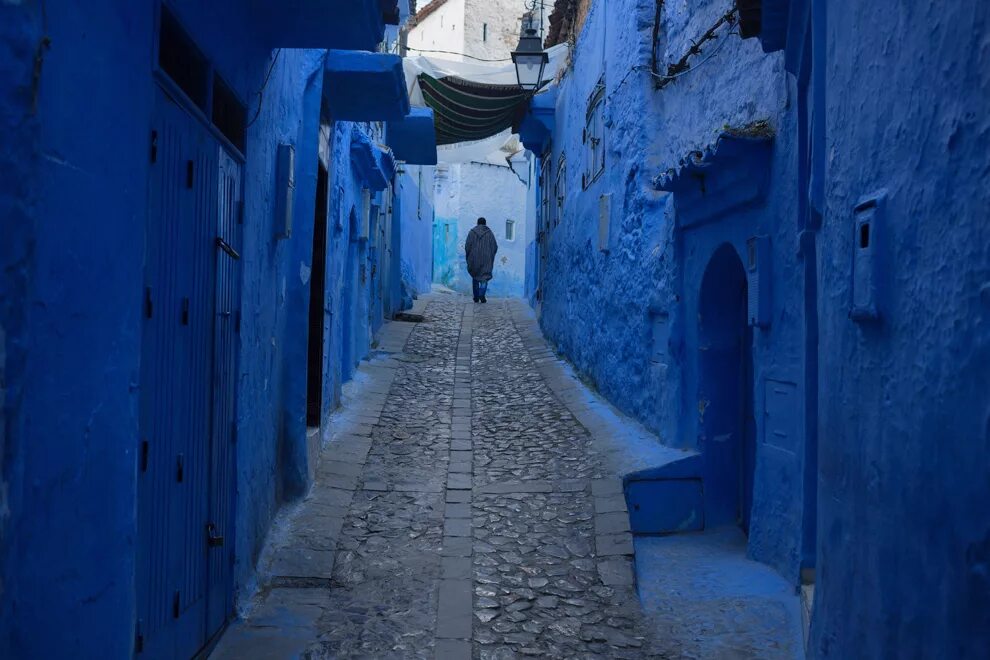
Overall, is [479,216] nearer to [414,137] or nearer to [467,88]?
[467,88]

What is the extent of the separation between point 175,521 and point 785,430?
3344 mm

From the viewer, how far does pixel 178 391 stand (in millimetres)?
3447

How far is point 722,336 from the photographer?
258 inches

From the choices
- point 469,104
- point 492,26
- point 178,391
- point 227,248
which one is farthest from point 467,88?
point 492,26

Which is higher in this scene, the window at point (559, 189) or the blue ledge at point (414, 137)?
the blue ledge at point (414, 137)

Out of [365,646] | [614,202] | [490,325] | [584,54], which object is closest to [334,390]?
[614,202]

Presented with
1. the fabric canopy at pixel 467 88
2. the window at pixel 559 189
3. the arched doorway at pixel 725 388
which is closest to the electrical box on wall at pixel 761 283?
the arched doorway at pixel 725 388

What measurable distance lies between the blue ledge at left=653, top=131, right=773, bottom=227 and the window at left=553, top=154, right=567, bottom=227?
19.1 feet

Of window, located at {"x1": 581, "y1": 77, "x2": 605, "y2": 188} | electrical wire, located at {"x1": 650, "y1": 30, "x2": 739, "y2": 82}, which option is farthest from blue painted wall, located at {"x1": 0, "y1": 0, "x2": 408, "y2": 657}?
window, located at {"x1": 581, "y1": 77, "x2": 605, "y2": 188}

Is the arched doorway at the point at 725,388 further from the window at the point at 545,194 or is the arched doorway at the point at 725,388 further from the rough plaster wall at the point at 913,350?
the window at the point at 545,194

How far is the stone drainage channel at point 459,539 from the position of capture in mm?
4488

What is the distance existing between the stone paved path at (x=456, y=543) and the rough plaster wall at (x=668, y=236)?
0.67 m

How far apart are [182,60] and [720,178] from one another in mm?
3618

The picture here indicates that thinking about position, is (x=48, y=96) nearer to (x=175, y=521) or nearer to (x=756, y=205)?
(x=175, y=521)
